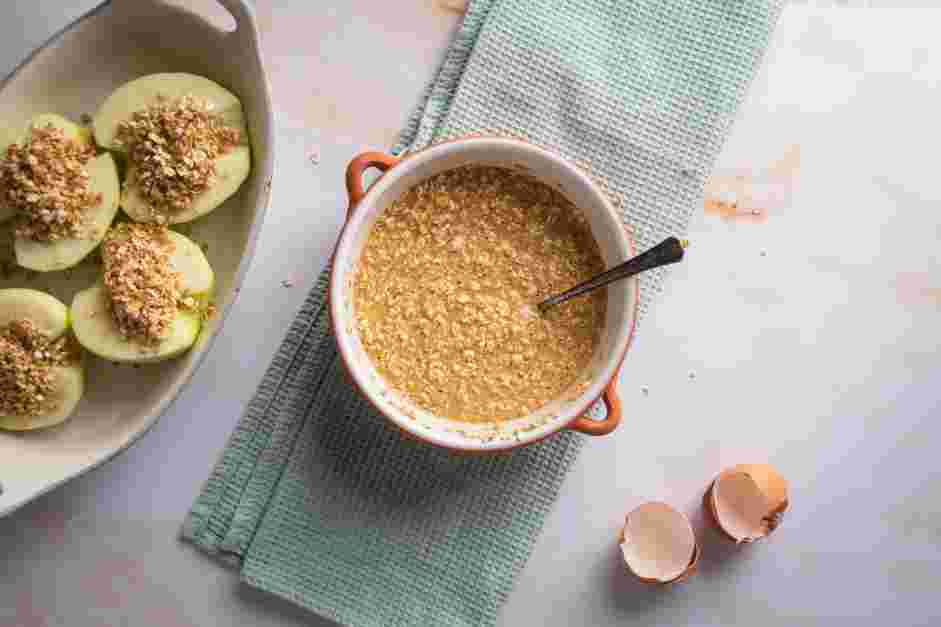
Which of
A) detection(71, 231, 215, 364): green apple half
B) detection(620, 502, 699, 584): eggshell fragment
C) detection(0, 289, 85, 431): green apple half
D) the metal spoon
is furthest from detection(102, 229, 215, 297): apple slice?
detection(620, 502, 699, 584): eggshell fragment

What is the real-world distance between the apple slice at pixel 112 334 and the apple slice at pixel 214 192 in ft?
0.38

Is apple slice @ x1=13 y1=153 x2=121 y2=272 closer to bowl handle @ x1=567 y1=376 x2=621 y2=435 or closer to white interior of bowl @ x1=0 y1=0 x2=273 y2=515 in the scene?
white interior of bowl @ x1=0 y1=0 x2=273 y2=515

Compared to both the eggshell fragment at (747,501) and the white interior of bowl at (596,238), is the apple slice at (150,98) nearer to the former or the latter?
the white interior of bowl at (596,238)

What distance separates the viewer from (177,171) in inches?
43.0

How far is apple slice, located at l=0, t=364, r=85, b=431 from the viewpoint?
1.11m

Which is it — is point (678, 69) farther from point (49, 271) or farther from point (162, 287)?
point (49, 271)

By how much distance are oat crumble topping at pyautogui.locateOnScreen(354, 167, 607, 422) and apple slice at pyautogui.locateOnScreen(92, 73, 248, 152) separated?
268 mm

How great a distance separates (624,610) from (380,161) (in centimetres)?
74

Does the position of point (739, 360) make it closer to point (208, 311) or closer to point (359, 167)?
point (359, 167)

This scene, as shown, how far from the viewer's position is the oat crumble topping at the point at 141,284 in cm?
107

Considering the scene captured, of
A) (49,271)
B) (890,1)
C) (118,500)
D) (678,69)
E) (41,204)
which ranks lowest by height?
(118,500)

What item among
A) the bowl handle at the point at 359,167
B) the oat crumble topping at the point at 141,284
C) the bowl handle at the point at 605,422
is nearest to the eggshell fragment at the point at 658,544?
the bowl handle at the point at 605,422

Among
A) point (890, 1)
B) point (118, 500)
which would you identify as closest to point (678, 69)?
point (890, 1)

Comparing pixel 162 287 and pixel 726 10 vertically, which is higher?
pixel 726 10
